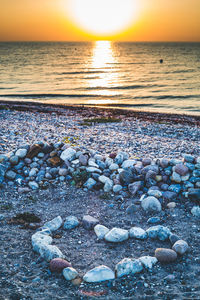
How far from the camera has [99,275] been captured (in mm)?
3230

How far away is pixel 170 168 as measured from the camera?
19.1ft

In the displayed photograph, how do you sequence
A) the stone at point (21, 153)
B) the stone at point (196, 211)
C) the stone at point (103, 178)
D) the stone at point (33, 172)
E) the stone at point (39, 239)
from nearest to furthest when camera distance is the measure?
1. the stone at point (39, 239)
2. the stone at point (196, 211)
3. the stone at point (103, 178)
4. the stone at point (33, 172)
5. the stone at point (21, 153)

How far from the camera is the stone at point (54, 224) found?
14.3 feet

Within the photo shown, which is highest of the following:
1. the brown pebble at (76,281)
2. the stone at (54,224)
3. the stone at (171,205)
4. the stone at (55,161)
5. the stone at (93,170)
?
the stone at (55,161)

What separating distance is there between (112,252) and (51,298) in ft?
3.92

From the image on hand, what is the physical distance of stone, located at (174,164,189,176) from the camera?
5543mm

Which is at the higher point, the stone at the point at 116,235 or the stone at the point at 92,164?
the stone at the point at 92,164

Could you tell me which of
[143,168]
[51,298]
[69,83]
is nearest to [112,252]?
[51,298]

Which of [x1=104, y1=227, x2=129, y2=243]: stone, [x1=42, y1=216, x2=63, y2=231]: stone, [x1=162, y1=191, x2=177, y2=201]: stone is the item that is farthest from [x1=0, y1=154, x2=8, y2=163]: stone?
[x1=162, y1=191, x2=177, y2=201]: stone

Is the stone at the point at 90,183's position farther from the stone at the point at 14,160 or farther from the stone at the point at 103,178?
the stone at the point at 14,160

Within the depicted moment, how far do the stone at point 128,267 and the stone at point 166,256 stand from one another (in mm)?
335

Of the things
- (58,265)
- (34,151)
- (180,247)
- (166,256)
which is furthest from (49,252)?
(34,151)

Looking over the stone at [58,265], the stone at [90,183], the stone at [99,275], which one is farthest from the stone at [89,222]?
the stone at [90,183]

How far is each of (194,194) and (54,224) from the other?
111 inches
